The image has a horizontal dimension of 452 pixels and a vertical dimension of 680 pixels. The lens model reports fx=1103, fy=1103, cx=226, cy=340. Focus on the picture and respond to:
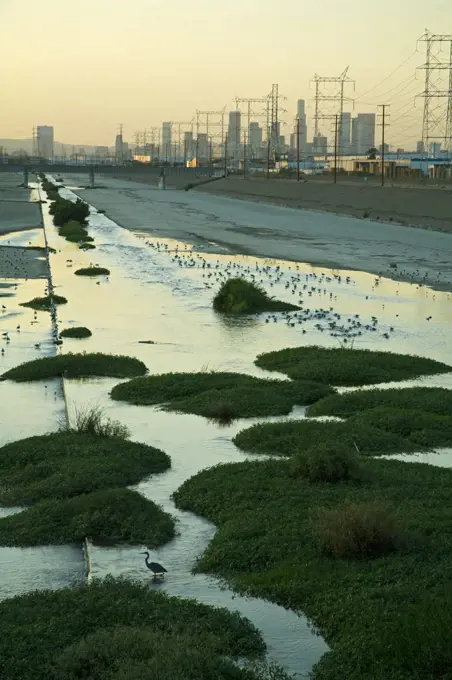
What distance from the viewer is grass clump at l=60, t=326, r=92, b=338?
27.4m

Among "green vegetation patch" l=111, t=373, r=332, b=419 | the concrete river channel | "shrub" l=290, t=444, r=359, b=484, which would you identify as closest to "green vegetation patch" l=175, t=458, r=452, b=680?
"shrub" l=290, t=444, r=359, b=484

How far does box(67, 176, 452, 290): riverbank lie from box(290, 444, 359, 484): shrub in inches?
1055

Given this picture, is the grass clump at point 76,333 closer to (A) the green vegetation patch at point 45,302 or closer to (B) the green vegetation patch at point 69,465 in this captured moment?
(A) the green vegetation patch at point 45,302

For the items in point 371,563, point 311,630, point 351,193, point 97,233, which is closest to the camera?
point 311,630

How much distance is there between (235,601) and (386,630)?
182 centimetres

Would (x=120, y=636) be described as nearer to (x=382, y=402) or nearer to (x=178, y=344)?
(x=382, y=402)

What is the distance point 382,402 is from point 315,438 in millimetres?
3228

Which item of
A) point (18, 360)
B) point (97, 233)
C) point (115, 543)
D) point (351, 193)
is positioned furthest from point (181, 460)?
point (351, 193)

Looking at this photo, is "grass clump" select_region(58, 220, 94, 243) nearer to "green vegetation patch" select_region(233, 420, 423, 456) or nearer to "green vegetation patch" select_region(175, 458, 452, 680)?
"green vegetation patch" select_region(233, 420, 423, 456)

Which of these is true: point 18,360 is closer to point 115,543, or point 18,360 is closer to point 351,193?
point 115,543

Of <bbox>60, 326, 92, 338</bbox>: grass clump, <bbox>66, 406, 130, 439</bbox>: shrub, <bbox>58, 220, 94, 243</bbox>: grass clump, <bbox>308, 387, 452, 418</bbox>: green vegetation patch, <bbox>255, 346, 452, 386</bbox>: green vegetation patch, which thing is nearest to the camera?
<bbox>66, 406, 130, 439</bbox>: shrub

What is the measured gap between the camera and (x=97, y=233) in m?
70.1

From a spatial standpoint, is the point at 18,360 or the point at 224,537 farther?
the point at 18,360

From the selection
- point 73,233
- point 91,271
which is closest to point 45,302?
point 91,271
